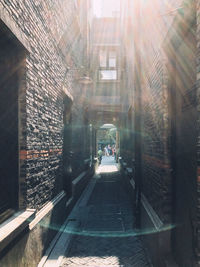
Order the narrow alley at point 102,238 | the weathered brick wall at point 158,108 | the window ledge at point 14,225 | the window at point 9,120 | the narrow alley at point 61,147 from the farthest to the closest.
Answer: the narrow alley at point 102,238 → the weathered brick wall at point 158,108 → the window at point 9,120 → the narrow alley at point 61,147 → the window ledge at point 14,225

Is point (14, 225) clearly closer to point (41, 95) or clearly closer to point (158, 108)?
point (41, 95)

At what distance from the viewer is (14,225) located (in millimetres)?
3059

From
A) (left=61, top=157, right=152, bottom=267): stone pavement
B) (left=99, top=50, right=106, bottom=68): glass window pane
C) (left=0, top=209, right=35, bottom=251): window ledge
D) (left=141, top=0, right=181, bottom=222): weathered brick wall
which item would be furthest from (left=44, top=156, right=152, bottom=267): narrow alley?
(left=99, top=50, right=106, bottom=68): glass window pane

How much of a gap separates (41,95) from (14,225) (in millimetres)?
2346

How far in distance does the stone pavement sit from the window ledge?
127 cm

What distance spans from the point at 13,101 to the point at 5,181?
1160 millimetres

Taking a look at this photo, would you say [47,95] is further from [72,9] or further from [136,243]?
[72,9]

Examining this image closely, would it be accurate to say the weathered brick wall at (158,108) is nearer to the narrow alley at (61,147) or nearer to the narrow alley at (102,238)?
the narrow alley at (61,147)

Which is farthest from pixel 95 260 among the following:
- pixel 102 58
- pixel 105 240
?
pixel 102 58

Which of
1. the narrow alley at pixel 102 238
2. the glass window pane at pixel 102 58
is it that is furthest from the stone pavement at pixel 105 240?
the glass window pane at pixel 102 58

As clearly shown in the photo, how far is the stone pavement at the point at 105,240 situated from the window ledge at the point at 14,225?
4.16 feet

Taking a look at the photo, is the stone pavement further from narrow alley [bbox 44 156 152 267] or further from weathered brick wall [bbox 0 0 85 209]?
weathered brick wall [bbox 0 0 85 209]

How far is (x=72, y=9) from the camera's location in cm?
782

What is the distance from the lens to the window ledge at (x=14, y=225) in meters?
2.76
